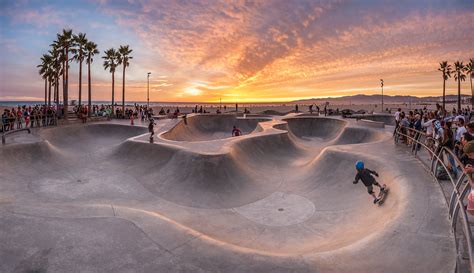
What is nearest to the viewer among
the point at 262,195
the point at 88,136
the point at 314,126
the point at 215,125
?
the point at 262,195

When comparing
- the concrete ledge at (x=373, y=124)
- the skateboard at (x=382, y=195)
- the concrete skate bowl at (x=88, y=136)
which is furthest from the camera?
the concrete ledge at (x=373, y=124)

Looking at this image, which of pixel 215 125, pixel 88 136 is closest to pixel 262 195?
pixel 88 136

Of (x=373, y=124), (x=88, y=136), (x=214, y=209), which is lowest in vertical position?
(x=214, y=209)

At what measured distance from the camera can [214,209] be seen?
40.4 feet

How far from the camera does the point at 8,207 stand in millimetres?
7723

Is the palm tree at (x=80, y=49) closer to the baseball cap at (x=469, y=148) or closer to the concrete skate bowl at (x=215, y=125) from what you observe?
the concrete skate bowl at (x=215, y=125)

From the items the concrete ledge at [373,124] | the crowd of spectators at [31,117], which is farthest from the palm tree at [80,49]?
the concrete ledge at [373,124]

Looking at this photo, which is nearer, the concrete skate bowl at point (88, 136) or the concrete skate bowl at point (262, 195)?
the concrete skate bowl at point (262, 195)

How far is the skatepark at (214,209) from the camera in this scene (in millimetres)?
5641

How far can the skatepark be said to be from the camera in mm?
5641

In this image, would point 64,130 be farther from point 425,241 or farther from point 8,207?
point 425,241

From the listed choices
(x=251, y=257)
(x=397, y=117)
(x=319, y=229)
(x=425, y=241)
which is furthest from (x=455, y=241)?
(x=397, y=117)

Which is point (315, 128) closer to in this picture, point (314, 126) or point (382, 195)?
point (314, 126)

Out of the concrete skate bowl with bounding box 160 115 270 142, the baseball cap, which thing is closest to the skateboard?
the baseball cap
